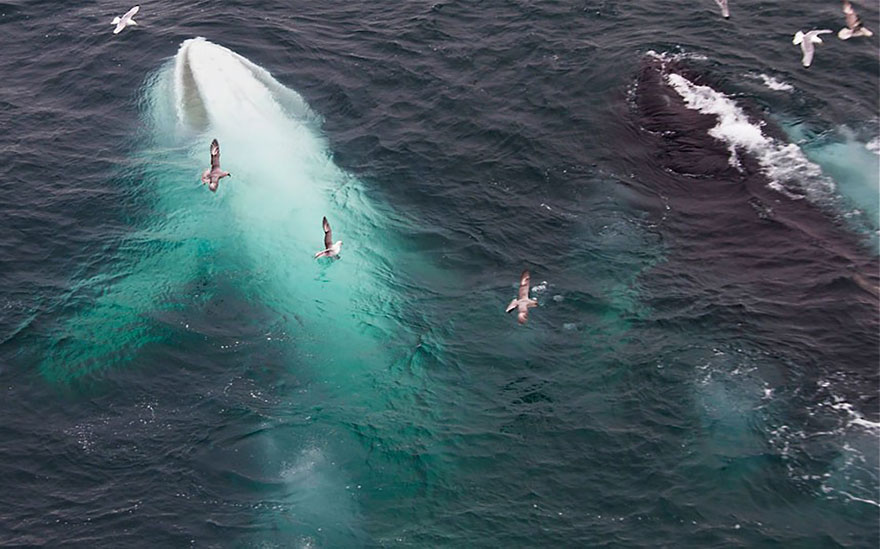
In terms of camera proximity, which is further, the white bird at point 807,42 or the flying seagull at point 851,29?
the flying seagull at point 851,29

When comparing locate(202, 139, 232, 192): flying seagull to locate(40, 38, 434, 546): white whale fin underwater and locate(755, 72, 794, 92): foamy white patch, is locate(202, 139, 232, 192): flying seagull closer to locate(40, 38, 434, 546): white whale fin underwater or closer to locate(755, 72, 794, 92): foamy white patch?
locate(40, 38, 434, 546): white whale fin underwater

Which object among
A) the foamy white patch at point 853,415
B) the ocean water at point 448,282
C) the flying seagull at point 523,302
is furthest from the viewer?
the flying seagull at point 523,302

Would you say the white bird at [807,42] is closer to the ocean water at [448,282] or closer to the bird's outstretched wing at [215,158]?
the ocean water at [448,282]

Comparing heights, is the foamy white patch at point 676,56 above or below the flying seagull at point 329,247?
above

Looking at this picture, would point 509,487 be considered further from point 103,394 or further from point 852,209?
point 852,209

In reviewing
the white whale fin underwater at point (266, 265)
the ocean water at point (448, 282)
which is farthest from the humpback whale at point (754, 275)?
the white whale fin underwater at point (266, 265)

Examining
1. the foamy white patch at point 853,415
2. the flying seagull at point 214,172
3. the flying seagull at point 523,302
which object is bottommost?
the foamy white patch at point 853,415

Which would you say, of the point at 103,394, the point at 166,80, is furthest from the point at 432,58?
the point at 103,394
